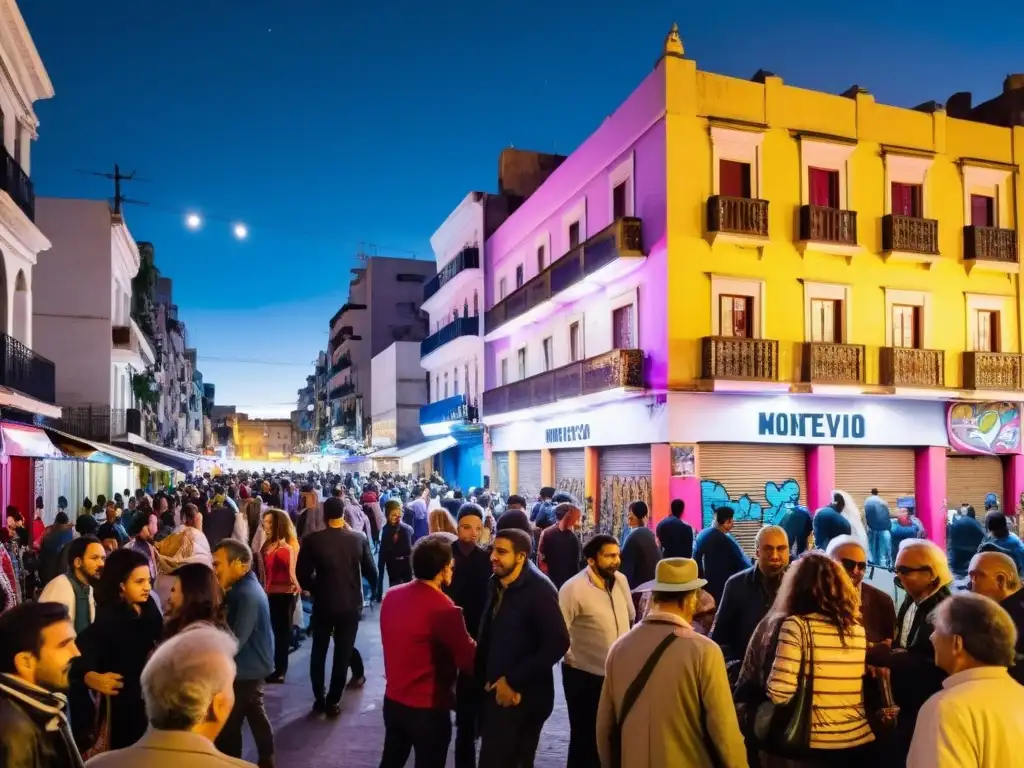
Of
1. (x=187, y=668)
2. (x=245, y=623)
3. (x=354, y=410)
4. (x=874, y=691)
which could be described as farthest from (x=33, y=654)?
(x=354, y=410)

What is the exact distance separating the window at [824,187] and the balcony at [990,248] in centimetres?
353

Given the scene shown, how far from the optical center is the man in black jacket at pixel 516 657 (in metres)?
5.02

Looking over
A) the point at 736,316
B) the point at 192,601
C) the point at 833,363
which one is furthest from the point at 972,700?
the point at 833,363

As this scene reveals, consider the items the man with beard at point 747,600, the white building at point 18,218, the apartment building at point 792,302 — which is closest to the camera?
the man with beard at point 747,600

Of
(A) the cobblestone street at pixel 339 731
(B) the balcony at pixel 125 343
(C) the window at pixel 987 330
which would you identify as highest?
(B) the balcony at pixel 125 343

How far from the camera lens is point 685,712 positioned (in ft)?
12.1

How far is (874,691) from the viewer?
4.30 metres

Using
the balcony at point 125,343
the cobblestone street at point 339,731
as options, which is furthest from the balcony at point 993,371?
the balcony at point 125,343

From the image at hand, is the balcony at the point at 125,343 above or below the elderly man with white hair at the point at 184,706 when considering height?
above

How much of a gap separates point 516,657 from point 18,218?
16050 mm

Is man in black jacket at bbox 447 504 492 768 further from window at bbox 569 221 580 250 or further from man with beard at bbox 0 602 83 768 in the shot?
→ window at bbox 569 221 580 250

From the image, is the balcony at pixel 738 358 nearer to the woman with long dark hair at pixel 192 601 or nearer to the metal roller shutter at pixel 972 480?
the metal roller shutter at pixel 972 480

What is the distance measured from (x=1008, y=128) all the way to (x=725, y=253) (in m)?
8.64

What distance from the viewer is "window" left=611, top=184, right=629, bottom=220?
67.9 feet
